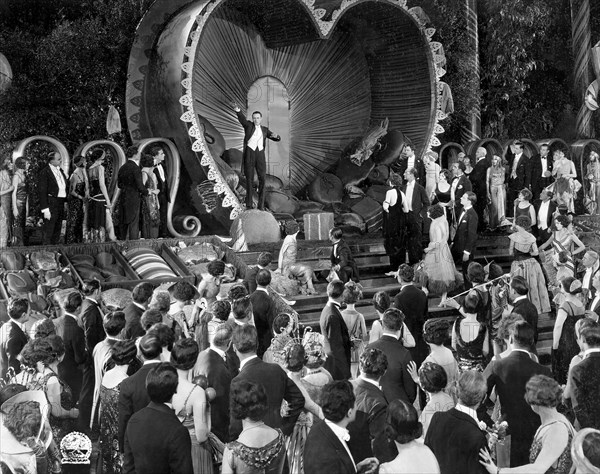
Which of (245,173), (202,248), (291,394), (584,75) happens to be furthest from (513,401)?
(584,75)

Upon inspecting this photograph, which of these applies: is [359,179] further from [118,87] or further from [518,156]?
[118,87]

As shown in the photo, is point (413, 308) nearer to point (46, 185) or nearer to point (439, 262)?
point (439, 262)

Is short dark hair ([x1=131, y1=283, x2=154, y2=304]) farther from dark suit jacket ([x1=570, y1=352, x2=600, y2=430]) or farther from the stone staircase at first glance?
the stone staircase

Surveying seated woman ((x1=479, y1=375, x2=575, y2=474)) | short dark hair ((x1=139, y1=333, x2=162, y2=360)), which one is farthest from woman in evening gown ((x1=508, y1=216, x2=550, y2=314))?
short dark hair ((x1=139, y1=333, x2=162, y2=360))

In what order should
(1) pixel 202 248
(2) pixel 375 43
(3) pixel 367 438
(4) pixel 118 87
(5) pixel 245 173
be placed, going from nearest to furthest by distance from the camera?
(3) pixel 367 438, (1) pixel 202 248, (5) pixel 245 173, (4) pixel 118 87, (2) pixel 375 43

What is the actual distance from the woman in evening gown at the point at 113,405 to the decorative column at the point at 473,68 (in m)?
13.2

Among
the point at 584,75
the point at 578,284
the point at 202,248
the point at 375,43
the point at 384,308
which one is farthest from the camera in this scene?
the point at 584,75

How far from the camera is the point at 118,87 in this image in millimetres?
13641

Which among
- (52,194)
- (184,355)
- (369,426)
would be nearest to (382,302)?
(369,426)

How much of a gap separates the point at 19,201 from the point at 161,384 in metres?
7.58

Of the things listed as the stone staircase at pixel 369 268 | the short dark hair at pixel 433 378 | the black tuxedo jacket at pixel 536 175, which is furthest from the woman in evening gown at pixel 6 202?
the black tuxedo jacket at pixel 536 175

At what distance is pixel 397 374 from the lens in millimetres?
5434

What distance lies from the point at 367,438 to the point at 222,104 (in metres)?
10.3

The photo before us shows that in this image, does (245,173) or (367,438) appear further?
(245,173)
